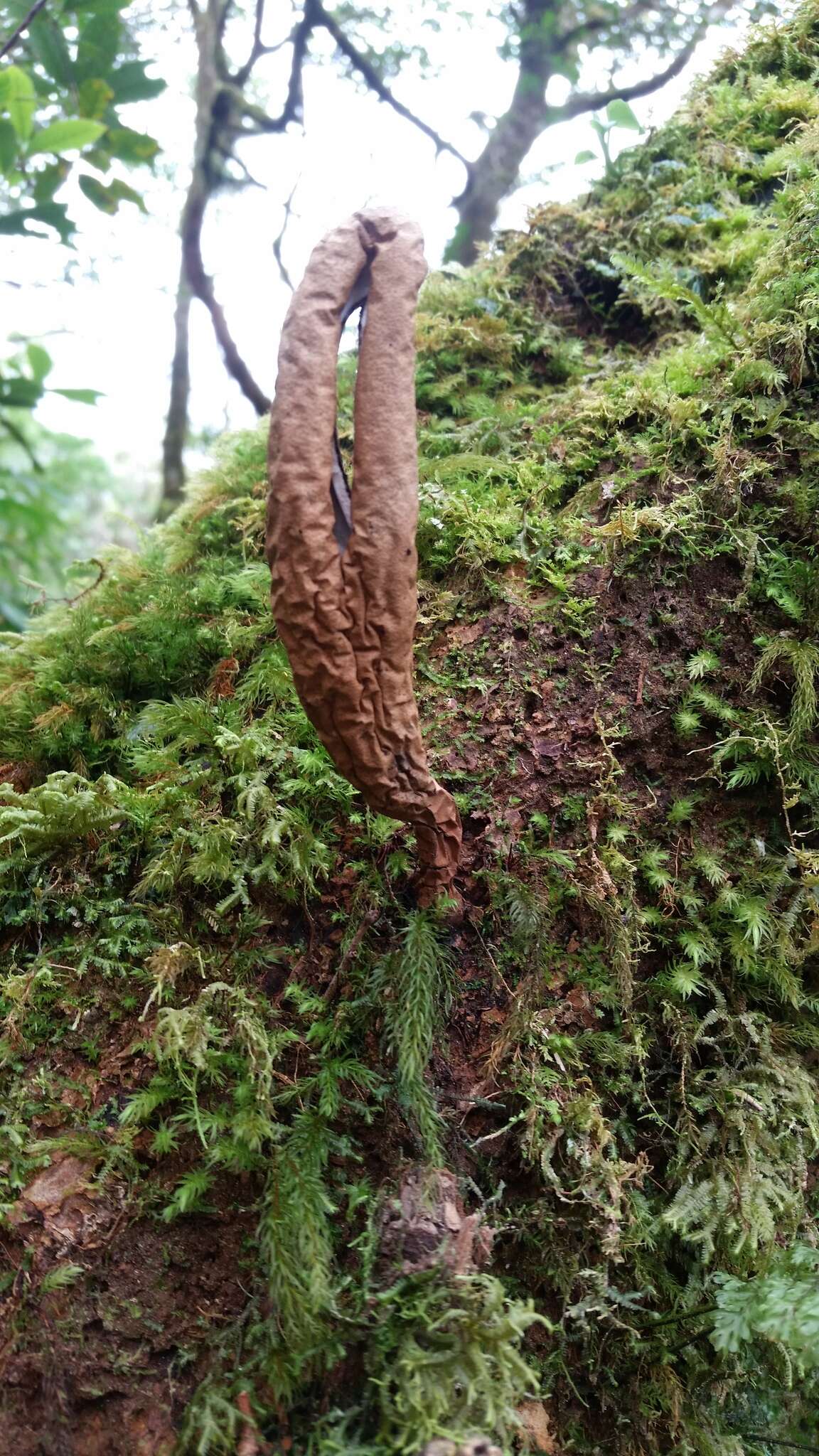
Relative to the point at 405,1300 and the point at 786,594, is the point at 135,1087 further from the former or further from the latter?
the point at 786,594

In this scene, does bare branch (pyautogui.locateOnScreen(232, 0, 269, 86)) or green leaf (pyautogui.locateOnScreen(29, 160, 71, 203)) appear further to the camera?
bare branch (pyautogui.locateOnScreen(232, 0, 269, 86))

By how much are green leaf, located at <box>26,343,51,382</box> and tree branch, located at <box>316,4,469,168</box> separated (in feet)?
13.8

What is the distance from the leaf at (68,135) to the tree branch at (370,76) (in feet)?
14.6

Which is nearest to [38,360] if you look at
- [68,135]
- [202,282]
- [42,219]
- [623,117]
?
[42,219]

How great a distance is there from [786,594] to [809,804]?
1.53ft

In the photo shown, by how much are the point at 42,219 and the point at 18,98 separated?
354 mm

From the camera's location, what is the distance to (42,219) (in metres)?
2.53

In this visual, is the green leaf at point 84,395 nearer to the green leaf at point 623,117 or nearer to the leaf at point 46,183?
the leaf at point 46,183

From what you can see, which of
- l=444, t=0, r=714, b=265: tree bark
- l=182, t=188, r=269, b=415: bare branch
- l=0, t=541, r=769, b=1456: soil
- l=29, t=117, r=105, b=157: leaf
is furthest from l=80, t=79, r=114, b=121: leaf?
l=444, t=0, r=714, b=265: tree bark

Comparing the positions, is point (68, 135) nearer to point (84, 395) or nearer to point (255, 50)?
point (84, 395)

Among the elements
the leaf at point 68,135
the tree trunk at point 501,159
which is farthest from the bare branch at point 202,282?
the leaf at point 68,135

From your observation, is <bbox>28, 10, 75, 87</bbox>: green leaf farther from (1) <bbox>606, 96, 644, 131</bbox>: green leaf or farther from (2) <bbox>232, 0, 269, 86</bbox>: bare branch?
(2) <bbox>232, 0, 269, 86</bbox>: bare branch

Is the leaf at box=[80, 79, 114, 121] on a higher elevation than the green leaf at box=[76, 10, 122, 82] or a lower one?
lower

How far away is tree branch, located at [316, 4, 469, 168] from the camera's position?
552 centimetres
